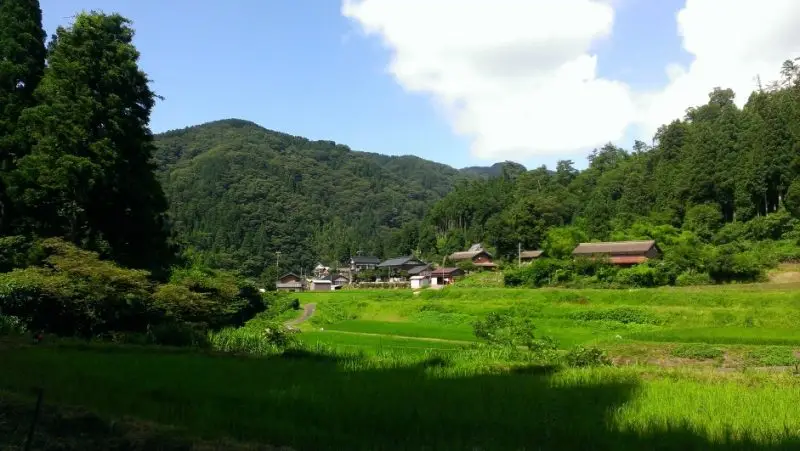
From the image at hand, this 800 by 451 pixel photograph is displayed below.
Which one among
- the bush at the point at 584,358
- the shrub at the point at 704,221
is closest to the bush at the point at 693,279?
the shrub at the point at 704,221

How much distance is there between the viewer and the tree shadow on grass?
711cm

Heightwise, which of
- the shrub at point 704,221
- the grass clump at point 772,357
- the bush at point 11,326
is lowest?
the grass clump at point 772,357

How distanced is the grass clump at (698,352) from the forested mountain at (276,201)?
55079mm

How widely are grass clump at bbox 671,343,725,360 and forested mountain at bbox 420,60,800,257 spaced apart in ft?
117

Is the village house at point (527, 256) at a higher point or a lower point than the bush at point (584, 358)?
higher

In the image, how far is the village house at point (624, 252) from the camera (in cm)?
4916

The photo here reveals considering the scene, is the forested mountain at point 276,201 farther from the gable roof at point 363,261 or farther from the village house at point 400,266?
the village house at point 400,266

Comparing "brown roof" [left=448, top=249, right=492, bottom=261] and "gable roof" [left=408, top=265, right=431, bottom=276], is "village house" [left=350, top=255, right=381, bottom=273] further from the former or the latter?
"brown roof" [left=448, top=249, right=492, bottom=261]

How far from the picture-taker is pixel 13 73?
22.5 metres

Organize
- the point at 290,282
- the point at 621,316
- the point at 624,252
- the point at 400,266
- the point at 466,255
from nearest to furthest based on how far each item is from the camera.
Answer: the point at 621,316 < the point at 624,252 < the point at 466,255 < the point at 400,266 < the point at 290,282

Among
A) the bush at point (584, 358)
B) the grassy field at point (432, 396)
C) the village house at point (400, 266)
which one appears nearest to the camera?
the grassy field at point (432, 396)

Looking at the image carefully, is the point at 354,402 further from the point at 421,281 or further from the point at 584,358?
the point at 421,281

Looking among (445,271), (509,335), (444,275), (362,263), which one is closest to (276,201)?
(362,263)

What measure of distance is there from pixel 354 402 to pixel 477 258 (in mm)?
67300
